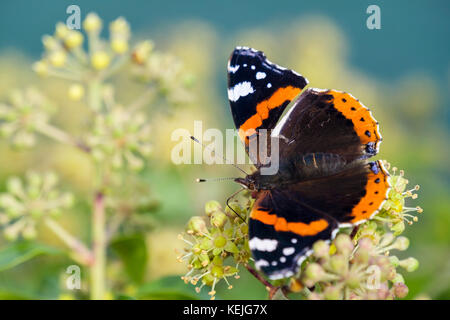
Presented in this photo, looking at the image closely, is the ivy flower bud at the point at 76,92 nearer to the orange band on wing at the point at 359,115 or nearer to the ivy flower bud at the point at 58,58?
the ivy flower bud at the point at 58,58

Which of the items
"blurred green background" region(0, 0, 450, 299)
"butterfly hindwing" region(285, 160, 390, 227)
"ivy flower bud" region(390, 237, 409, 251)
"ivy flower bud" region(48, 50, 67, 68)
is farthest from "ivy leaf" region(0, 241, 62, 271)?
"ivy flower bud" region(390, 237, 409, 251)

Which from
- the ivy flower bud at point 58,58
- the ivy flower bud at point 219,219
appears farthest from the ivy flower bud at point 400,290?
the ivy flower bud at point 58,58

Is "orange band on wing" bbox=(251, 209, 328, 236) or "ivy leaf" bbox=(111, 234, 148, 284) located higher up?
"orange band on wing" bbox=(251, 209, 328, 236)

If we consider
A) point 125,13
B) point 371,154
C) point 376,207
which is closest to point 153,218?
point 371,154

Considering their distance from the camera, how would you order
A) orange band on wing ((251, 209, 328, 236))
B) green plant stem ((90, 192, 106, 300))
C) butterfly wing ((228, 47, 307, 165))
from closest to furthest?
1. orange band on wing ((251, 209, 328, 236))
2. green plant stem ((90, 192, 106, 300))
3. butterfly wing ((228, 47, 307, 165))

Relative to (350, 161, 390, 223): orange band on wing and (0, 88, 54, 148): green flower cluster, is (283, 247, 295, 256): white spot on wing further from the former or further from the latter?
(0, 88, 54, 148): green flower cluster

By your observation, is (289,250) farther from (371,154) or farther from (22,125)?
(22,125)
